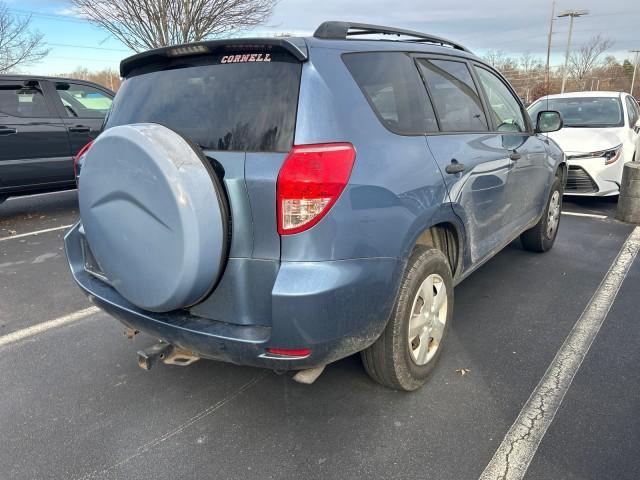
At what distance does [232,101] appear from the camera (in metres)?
2.20

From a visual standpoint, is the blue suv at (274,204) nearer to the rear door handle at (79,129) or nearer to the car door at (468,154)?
the car door at (468,154)

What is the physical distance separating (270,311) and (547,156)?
11.8ft

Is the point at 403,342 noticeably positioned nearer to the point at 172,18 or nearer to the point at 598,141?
the point at 598,141

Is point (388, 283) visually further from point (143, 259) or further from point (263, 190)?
point (143, 259)

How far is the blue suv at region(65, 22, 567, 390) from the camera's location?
1.98 m

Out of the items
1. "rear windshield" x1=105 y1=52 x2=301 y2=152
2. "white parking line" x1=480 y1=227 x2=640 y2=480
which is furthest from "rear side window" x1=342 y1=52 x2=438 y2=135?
"white parking line" x1=480 y1=227 x2=640 y2=480

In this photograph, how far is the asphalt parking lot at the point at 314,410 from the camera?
7.27ft

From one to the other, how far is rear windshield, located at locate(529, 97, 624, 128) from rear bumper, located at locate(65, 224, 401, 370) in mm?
7159

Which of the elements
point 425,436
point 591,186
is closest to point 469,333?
point 425,436

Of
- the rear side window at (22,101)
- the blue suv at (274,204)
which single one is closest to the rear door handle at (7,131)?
the rear side window at (22,101)

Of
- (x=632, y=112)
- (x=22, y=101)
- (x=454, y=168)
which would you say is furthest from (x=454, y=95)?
(x=632, y=112)

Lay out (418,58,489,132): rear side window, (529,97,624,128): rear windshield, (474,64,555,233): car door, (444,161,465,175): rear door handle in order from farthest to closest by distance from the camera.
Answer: (529,97,624,128): rear windshield → (474,64,555,233): car door → (418,58,489,132): rear side window → (444,161,465,175): rear door handle

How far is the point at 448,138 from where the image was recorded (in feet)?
9.27

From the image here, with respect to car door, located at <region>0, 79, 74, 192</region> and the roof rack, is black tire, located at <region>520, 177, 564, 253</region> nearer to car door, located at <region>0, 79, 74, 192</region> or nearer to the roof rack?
the roof rack
